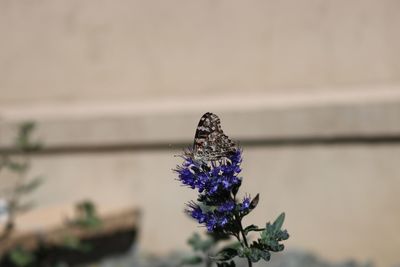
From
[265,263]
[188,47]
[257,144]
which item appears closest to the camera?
[265,263]

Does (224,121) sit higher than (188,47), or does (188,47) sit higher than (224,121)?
(188,47)

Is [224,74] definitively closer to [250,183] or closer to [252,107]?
[252,107]

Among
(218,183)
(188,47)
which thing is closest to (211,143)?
(218,183)

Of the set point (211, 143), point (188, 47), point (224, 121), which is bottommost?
point (211, 143)

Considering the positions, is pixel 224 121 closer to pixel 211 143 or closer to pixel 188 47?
pixel 188 47

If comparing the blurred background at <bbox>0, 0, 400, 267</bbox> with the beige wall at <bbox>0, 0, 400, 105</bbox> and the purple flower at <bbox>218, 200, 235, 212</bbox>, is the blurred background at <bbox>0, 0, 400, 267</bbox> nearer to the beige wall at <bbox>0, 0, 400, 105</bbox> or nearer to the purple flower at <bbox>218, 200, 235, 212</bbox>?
the beige wall at <bbox>0, 0, 400, 105</bbox>

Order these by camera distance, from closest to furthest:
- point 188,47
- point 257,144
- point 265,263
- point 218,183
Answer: point 218,183 → point 265,263 → point 257,144 → point 188,47

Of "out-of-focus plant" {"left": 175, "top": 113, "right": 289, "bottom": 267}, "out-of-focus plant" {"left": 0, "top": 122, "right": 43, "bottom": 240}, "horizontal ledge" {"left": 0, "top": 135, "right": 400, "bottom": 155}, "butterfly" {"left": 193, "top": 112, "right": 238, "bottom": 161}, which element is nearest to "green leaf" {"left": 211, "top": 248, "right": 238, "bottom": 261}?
"out-of-focus plant" {"left": 175, "top": 113, "right": 289, "bottom": 267}

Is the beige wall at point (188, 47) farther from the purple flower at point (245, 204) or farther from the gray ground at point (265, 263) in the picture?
the purple flower at point (245, 204)
